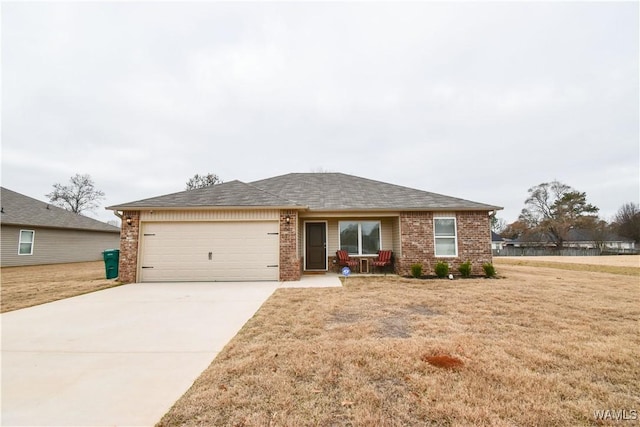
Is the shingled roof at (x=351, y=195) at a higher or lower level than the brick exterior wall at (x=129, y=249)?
higher

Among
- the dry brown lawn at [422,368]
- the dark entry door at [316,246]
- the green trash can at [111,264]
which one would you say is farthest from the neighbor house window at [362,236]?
the green trash can at [111,264]

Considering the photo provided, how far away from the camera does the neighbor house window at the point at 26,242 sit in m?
14.9

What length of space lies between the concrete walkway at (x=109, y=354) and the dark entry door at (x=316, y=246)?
4767 millimetres

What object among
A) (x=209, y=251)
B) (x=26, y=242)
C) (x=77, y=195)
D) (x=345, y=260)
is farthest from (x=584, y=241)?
(x=77, y=195)

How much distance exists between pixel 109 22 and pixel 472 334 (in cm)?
1288

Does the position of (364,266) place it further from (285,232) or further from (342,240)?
(285,232)

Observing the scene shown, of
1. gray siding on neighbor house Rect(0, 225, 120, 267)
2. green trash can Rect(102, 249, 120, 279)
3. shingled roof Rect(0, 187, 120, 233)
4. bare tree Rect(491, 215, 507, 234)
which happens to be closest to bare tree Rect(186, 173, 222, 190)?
gray siding on neighbor house Rect(0, 225, 120, 267)

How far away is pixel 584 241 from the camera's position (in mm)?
41000

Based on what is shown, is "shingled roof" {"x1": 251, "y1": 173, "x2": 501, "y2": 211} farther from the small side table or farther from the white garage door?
the white garage door

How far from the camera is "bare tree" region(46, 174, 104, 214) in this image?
31.0 meters

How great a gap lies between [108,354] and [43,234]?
18335 millimetres

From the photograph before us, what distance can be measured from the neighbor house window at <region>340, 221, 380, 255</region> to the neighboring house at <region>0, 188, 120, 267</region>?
17.1m

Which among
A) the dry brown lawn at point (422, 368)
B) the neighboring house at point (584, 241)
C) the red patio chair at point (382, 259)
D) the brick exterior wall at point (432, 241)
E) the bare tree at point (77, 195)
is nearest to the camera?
the dry brown lawn at point (422, 368)

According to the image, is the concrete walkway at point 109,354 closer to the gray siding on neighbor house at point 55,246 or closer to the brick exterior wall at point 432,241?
the brick exterior wall at point 432,241
